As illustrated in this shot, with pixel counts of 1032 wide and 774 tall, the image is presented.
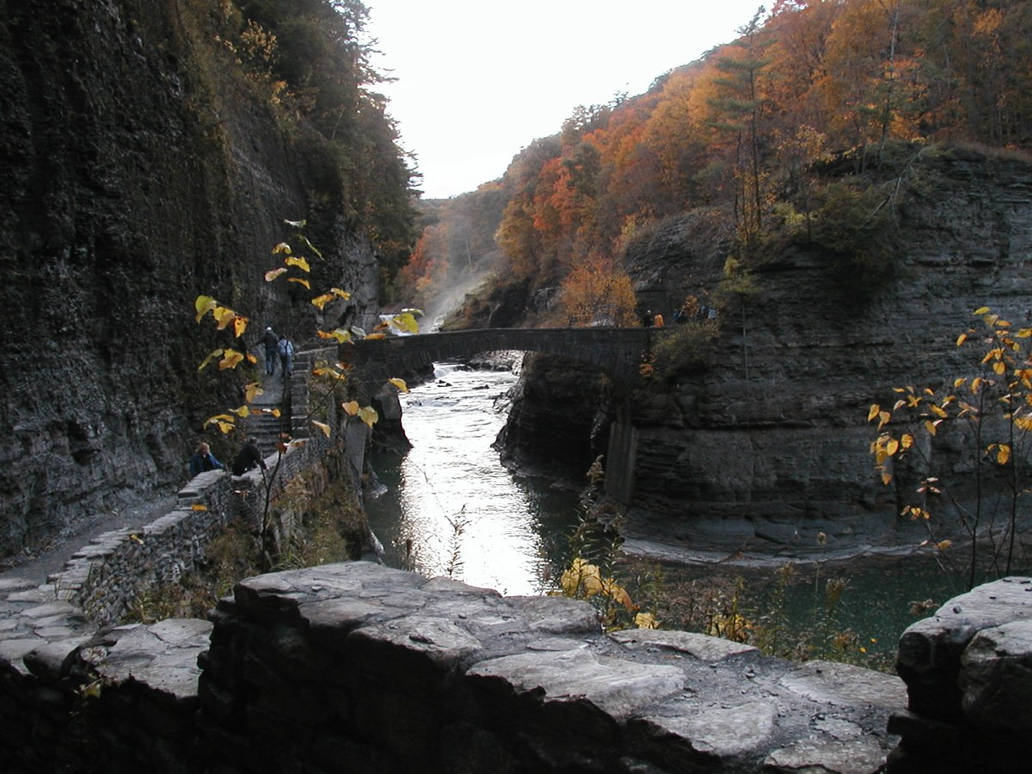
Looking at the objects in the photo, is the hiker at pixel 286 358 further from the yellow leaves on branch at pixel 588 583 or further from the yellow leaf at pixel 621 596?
the yellow leaf at pixel 621 596

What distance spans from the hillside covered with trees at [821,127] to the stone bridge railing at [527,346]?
4752mm

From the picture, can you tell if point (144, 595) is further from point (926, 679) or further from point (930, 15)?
point (930, 15)

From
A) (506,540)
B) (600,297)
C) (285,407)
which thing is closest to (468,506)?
(506,540)

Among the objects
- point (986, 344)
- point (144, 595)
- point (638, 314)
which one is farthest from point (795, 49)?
point (144, 595)

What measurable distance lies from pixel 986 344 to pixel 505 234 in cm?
4571

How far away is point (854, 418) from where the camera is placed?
24000mm

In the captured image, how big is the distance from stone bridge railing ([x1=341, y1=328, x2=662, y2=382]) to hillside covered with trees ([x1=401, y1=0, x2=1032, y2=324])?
4.75 metres

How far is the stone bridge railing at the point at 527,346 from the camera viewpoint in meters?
25.9

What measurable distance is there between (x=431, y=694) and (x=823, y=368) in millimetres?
23844

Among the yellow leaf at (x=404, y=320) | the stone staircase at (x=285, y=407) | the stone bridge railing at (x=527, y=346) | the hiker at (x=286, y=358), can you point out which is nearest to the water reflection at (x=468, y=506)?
the stone staircase at (x=285, y=407)

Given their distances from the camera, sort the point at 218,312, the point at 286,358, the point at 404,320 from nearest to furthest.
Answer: the point at 404,320
the point at 218,312
the point at 286,358

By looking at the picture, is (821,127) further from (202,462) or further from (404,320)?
(404,320)

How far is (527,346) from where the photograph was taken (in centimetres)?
2764

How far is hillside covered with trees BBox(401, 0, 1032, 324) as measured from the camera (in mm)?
25141
